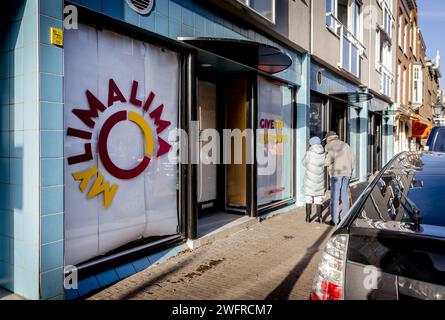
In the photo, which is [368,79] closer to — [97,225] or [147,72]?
[147,72]

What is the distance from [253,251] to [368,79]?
1286 cm

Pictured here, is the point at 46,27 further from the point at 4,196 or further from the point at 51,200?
the point at 4,196

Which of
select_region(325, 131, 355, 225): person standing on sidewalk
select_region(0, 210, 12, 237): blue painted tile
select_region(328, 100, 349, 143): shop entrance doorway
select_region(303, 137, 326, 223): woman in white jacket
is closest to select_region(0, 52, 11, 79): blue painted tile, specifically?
select_region(0, 210, 12, 237): blue painted tile

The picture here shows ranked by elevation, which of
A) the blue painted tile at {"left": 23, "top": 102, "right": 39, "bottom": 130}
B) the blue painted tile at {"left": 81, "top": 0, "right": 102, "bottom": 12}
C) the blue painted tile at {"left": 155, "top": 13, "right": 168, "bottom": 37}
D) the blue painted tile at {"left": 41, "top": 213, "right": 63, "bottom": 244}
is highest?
the blue painted tile at {"left": 155, "top": 13, "right": 168, "bottom": 37}

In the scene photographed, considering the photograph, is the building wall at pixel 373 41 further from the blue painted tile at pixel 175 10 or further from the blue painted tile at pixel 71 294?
the blue painted tile at pixel 71 294

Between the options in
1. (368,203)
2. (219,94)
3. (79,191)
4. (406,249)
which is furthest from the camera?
(219,94)

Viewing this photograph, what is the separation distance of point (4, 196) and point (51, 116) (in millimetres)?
1048

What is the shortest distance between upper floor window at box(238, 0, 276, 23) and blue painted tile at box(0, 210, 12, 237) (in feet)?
18.0

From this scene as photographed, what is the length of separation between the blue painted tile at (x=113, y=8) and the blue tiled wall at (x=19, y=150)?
905 mm

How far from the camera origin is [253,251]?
5574 millimetres

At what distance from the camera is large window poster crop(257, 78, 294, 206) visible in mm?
7941

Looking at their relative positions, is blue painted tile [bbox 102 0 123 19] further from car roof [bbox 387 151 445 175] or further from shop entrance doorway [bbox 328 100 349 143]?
shop entrance doorway [bbox 328 100 349 143]

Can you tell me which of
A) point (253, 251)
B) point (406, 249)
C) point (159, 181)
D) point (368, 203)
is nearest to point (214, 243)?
point (253, 251)

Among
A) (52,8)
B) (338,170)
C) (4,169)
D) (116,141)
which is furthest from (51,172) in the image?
(338,170)
